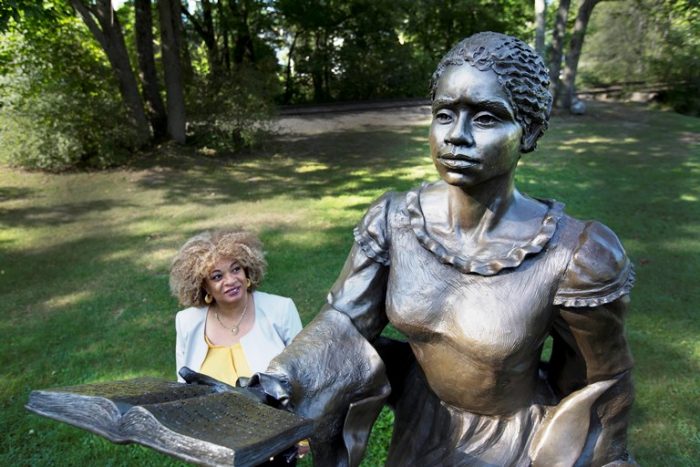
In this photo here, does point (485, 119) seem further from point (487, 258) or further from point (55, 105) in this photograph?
point (55, 105)

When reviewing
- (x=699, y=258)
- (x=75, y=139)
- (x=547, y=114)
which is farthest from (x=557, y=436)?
(x=75, y=139)

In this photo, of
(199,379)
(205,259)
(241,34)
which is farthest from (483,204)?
(241,34)

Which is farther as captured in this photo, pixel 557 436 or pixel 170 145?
pixel 170 145

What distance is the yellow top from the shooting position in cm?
354

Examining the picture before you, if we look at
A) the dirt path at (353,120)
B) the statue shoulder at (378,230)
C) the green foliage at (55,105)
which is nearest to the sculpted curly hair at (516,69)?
the statue shoulder at (378,230)

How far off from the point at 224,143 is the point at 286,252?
6140 millimetres

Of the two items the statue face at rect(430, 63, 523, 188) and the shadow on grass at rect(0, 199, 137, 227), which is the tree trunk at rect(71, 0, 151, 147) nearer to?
the shadow on grass at rect(0, 199, 137, 227)

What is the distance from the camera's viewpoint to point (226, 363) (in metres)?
3.56

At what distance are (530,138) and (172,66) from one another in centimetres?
1182

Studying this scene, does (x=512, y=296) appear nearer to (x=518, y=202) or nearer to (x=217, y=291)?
(x=518, y=202)

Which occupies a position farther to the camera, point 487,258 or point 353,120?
point 353,120

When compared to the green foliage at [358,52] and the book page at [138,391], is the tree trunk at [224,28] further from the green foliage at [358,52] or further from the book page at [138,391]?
the book page at [138,391]

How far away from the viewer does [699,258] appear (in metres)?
7.00

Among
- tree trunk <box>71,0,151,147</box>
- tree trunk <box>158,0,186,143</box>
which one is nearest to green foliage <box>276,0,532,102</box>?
tree trunk <box>158,0,186,143</box>
